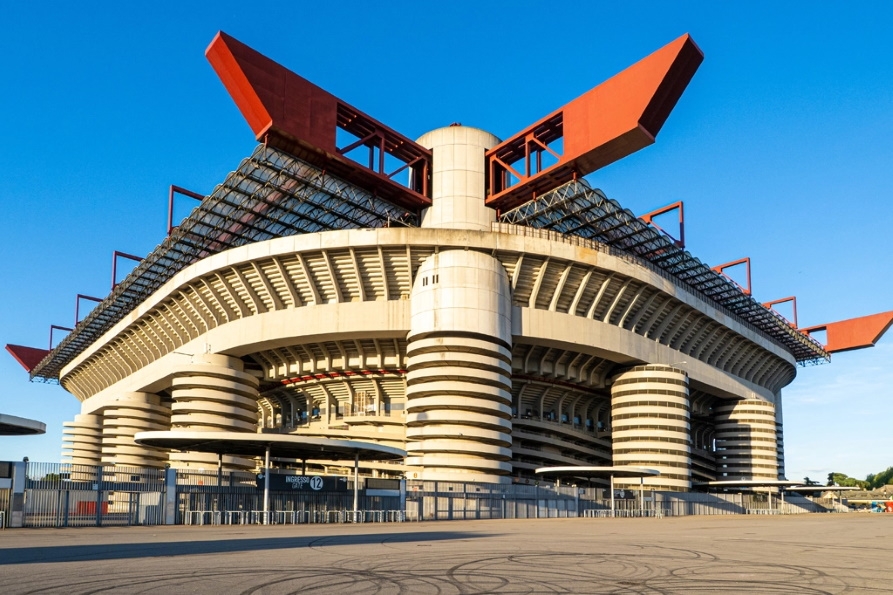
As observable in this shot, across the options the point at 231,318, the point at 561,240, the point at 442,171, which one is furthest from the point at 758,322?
the point at 231,318

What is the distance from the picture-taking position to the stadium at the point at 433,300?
5566 cm

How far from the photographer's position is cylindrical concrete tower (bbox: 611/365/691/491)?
69.4 meters

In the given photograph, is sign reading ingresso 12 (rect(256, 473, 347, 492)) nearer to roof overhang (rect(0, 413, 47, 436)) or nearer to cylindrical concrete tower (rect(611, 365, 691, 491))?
roof overhang (rect(0, 413, 47, 436))

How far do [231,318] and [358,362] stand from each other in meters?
10.6

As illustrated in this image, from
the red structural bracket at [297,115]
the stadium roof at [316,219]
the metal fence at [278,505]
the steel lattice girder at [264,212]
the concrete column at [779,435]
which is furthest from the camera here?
the concrete column at [779,435]

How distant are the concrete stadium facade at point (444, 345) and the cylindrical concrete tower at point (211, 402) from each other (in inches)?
5.3

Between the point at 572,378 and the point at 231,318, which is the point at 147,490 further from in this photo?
the point at 572,378

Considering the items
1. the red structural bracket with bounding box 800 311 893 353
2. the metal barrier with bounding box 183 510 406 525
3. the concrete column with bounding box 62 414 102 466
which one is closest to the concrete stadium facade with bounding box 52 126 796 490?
the metal barrier with bounding box 183 510 406 525

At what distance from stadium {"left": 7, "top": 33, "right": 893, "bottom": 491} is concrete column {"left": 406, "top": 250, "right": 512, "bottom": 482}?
0.14 metres

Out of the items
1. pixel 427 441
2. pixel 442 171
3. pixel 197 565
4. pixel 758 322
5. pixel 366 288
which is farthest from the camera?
pixel 758 322

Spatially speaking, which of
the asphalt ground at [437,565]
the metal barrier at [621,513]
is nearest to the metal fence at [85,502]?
the asphalt ground at [437,565]

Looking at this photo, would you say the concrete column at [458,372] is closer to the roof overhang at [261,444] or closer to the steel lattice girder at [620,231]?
the steel lattice girder at [620,231]

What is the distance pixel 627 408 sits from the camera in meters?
70.4

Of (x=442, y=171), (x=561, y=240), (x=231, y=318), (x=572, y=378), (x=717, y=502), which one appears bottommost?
(x=717, y=502)
